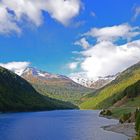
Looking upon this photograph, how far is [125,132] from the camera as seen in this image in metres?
102

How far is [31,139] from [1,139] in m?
8.64

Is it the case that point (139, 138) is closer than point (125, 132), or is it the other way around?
point (139, 138)

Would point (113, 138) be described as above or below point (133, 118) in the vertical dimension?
below

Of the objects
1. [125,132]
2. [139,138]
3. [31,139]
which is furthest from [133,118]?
[139,138]

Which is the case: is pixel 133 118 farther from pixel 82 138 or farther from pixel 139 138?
pixel 139 138

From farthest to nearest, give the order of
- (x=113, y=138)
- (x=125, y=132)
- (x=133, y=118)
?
(x=133, y=118) → (x=125, y=132) → (x=113, y=138)

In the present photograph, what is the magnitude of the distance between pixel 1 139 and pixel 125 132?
35237 millimetres

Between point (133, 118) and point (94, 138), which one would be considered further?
point (133, 118)

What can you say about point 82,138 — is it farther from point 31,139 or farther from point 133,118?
point 133,118

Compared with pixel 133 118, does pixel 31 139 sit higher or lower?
lower

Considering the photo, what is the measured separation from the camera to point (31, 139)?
9556 centimetres

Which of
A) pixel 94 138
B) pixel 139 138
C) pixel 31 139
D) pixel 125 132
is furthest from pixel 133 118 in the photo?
pixel 139 138

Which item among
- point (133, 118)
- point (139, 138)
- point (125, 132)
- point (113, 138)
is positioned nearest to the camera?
point (139, 138)

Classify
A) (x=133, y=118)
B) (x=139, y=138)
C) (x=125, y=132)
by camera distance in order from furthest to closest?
(x=133, y=118) → (x=125, y=132) → (x=139, y=138)
